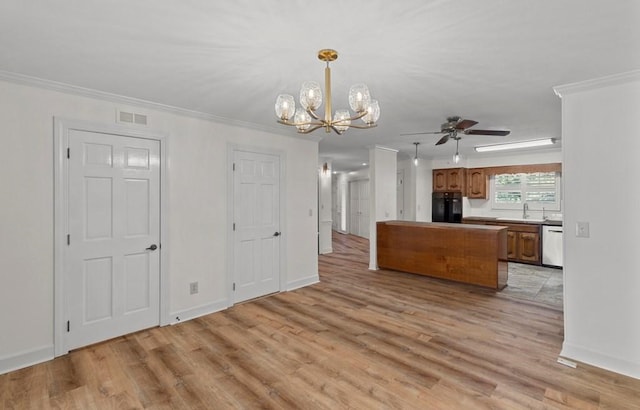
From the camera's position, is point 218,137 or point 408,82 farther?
point 218,137

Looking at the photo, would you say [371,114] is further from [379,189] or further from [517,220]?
[517,220]

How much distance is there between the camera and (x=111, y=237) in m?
3.15

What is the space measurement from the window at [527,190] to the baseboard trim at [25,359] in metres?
8.19

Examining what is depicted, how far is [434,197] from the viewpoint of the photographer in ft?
25.7

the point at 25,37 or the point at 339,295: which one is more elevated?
the point at 25,37

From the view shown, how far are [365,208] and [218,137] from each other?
310 inches

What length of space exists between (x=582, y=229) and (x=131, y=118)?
4.53m

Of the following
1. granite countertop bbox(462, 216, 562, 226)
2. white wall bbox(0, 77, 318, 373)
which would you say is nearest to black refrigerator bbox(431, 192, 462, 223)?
granite countertop bbox(462, 216, 562, 226)

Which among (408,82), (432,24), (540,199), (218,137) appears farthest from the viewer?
(540,199)

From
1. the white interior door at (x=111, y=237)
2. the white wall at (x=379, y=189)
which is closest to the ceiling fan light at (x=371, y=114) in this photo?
the white interior door at (x=111, y=237)

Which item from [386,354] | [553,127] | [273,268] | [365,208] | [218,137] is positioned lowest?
[386,354]

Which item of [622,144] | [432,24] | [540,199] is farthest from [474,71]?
[540,199]

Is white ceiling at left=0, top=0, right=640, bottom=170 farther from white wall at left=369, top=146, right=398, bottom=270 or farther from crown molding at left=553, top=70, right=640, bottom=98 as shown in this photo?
white wall at left=369, top=146, right=398, bottom=270

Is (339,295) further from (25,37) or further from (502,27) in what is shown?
(25,37)
